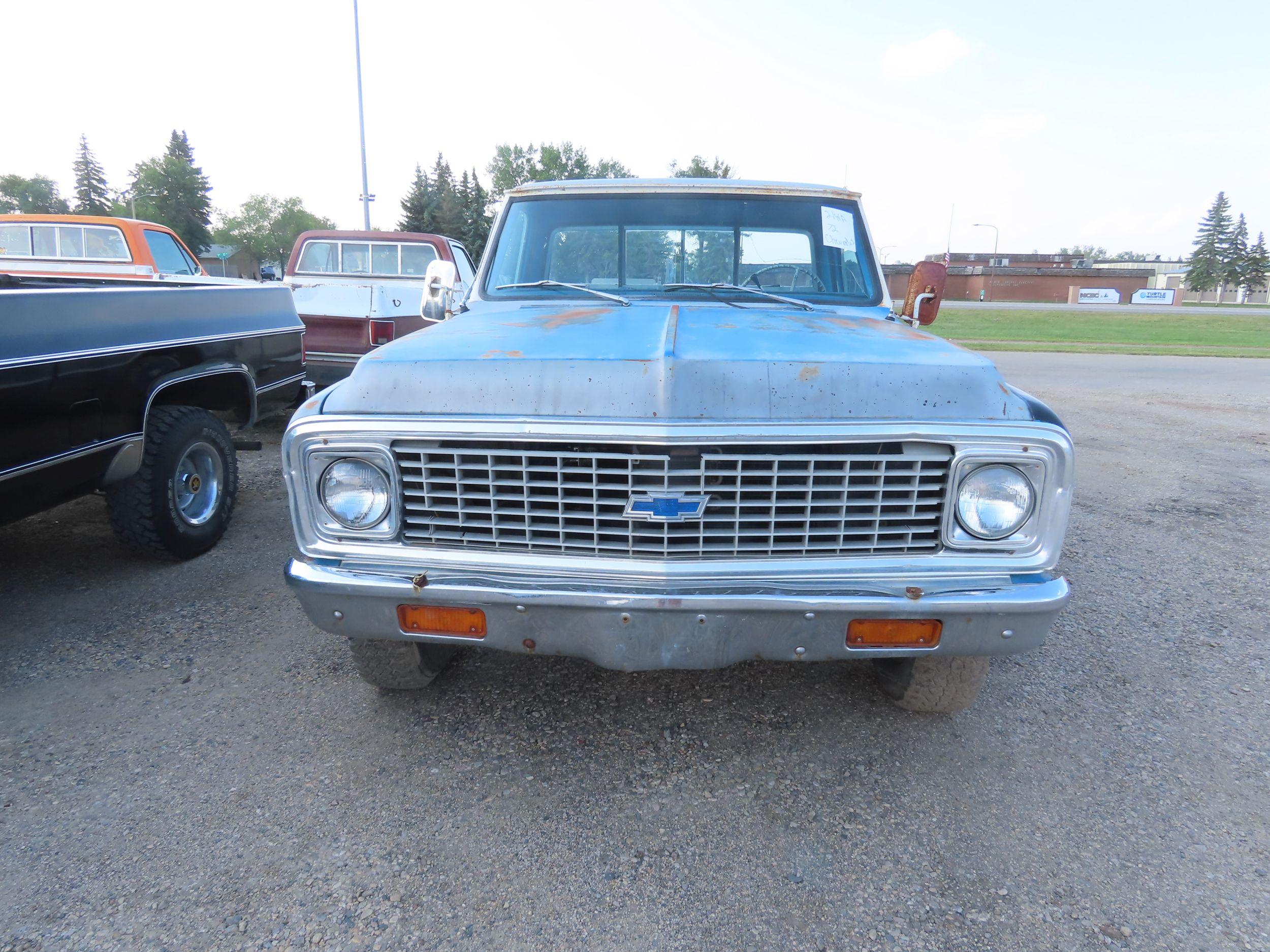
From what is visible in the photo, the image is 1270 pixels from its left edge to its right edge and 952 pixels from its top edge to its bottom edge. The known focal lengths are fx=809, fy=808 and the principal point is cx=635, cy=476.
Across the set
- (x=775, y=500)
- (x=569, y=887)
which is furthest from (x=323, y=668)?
(x=775, y=500)

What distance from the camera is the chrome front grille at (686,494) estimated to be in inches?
85.4

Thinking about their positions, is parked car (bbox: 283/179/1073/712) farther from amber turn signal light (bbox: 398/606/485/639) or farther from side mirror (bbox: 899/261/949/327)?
side mirror (bbox: 899/261/949/327)

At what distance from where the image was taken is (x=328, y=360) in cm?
732

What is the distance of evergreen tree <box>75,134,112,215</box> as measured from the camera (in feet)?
252

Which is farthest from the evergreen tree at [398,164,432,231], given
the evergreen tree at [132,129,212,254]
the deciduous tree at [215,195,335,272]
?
the deciduous tree at [215,195,335,272]

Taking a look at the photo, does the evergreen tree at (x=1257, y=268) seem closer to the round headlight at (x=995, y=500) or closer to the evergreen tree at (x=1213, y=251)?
the evergreen tree at (x=1213, y=251)

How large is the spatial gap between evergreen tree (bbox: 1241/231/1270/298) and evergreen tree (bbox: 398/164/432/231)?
75454 millimetres

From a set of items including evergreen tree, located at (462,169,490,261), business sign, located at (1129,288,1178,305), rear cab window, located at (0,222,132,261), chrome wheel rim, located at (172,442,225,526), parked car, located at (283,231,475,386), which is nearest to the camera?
chrome wheel rim, located at (172,442,225,526)

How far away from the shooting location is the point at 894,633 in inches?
87.5

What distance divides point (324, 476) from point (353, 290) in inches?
230

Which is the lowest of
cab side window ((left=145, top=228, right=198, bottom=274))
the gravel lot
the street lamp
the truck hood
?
the gravel lot

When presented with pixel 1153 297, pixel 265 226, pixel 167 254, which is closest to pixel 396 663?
pixel 167 254

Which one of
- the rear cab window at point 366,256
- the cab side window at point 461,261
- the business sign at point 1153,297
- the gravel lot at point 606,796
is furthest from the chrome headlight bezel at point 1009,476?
the business sign at point 1153,297

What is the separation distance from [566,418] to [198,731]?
178 cm
